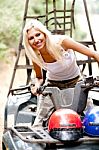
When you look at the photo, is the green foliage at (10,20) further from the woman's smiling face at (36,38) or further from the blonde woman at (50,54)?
the woman's smiling face at (36,38)

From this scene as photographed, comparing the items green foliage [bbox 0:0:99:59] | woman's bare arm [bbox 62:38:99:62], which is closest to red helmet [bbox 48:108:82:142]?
woman's bare arm [bbox 62:38:99:62]

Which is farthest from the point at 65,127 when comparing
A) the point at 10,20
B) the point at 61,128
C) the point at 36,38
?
the point at 10,20

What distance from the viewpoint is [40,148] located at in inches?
94.8

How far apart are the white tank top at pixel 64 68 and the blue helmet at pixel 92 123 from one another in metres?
0.77

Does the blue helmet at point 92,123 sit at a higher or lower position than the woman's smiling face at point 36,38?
lower

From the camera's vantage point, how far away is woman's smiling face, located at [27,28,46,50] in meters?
3.02

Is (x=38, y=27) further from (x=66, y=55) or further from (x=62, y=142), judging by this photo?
(x=62, y=142)

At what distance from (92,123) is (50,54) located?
0.85 metres

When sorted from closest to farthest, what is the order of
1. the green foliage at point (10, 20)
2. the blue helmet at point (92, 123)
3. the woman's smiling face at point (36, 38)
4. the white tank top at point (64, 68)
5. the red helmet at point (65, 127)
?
the red helmet at point (65, 127) < the blue helmet at point (92, 123) < the woman's smiling face at point (36, 38) < the white tank top at point (64, 68) < the green foliage at point (10, 20)

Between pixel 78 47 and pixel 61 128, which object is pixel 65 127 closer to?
pixel 61 128

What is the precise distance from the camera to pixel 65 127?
2.34 m

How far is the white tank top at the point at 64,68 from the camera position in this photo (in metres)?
3.21

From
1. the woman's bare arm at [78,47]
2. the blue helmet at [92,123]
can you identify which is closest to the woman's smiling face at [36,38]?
the woman's bare arm at [78,47]

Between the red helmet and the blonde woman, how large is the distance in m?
0.53
